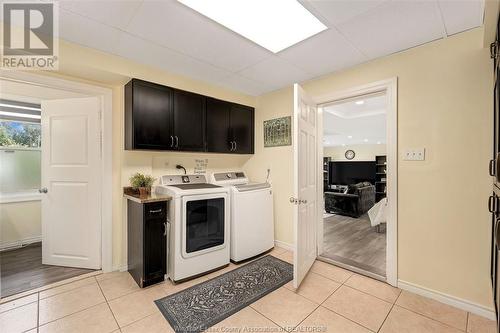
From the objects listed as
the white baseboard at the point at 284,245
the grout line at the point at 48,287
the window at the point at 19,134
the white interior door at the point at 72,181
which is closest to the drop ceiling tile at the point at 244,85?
the white interior door at the point at 72,181

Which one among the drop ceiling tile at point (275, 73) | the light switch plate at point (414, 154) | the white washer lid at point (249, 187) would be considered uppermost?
the drop ceiling tile at point (275, 73)

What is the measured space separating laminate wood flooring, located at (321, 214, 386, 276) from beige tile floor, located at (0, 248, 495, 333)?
51 centimetres

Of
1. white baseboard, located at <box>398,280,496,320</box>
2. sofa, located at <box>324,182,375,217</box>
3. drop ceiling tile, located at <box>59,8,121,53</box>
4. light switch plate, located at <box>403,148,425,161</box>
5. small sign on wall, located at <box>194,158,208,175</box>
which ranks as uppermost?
drop ceiling tile, located at <box>59,8,121,53</box>

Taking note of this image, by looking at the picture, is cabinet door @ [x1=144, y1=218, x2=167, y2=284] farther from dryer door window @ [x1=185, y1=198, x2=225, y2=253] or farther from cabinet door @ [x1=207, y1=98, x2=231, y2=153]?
cabinet door @ [x1=207, y1=98, x2=231, y2=153]

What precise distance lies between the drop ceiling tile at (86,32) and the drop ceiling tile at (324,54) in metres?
1.61

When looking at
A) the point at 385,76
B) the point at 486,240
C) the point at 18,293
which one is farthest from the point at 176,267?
the point at 385,76

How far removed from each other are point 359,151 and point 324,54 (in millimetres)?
9077

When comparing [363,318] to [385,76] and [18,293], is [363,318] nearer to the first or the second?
[385,76]

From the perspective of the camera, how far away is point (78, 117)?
254cm

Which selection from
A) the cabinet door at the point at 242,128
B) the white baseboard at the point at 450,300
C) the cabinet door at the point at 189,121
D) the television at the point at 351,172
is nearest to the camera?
the white baseboard at the point at 450,300

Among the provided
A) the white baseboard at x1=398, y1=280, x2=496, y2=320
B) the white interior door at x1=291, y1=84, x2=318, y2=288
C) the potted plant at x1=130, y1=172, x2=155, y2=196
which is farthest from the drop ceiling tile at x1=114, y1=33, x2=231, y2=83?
the white baseboard at x1=398, y1=280, x2=496, y2=320

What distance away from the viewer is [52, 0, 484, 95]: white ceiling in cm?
156

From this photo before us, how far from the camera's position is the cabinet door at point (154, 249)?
7.13 feet

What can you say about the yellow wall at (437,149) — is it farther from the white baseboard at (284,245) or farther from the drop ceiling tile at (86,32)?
the white baseboard at (284,245)
